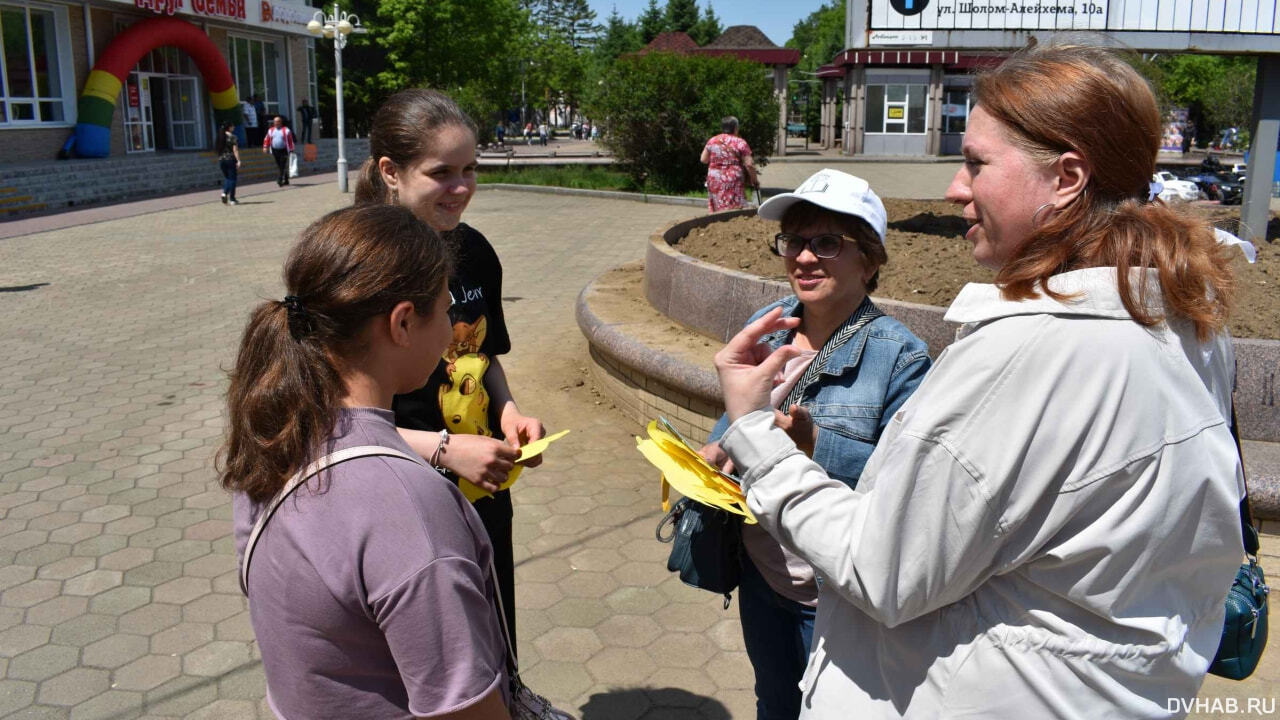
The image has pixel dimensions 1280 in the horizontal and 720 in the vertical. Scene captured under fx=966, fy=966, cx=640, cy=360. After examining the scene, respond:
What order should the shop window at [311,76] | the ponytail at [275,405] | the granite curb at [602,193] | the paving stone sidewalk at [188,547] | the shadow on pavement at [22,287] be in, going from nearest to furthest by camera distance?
the ponytail at [275,405] → the paving stone sidewalk at [188,547] → the shadow on pavement at [22,287] → the granite curb at [602,193] → the shop window at [311,76]

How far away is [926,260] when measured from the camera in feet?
22.5

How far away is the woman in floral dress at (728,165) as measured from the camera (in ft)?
47.4

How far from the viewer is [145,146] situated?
99.6ft

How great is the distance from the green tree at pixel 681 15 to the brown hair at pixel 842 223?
280 ft

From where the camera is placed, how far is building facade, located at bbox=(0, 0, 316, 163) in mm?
25047

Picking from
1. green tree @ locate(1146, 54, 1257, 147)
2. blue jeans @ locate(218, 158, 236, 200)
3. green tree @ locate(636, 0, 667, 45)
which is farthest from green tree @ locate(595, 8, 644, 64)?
blue jeans @ locate(218, 158, 236, 200)

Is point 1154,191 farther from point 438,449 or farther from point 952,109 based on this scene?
point 952,109

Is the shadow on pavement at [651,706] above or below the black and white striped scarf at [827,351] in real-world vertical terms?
below

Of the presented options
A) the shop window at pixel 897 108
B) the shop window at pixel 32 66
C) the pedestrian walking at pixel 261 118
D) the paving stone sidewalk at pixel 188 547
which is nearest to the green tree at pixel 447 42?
the pedestrian walking at pixel 261 118

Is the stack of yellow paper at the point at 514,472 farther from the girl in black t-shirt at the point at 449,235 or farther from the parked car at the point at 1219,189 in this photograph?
the parked car at the point at 1219,189

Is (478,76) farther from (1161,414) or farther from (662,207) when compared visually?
(1161,414)

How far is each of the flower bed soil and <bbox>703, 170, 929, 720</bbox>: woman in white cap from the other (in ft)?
8.19

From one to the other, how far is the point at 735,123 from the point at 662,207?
5837 mm

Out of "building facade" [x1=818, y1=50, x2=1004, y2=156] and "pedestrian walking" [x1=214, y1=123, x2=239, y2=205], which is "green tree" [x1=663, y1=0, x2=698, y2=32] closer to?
"building facade" [x1=818, y1=50, x2=1004, y2=156]
